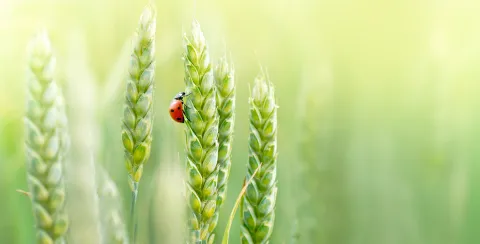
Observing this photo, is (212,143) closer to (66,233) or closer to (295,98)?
(66,233)

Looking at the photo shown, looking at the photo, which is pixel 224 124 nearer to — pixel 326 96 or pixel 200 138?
pixel 200 138

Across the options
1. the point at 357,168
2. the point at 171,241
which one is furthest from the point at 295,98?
the point at 171,241

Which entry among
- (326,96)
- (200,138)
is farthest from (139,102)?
(326,96)

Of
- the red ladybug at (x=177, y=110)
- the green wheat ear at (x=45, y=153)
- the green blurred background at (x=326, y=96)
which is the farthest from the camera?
the green blurred background at (x=326, y=96)

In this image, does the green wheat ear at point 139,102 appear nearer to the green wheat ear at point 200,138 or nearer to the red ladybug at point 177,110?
the green wheat ear at point 200,138

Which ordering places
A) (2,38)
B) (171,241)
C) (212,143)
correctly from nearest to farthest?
(212,143) → (171,241) → (2,38)

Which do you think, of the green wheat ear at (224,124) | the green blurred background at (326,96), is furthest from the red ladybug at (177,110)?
the green wheat ear at (224,124)
